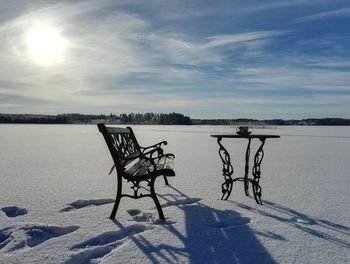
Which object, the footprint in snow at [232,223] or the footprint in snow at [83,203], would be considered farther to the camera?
the footprint in snow at [83,203]

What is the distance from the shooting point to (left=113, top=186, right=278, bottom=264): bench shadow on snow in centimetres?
321

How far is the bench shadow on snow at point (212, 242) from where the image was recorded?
3.21 meters

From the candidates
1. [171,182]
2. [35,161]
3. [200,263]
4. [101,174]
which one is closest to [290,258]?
[200,263]

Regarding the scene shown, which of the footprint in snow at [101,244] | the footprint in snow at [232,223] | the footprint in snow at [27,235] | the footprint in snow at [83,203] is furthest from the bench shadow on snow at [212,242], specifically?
the footprint in snow at [83,203]

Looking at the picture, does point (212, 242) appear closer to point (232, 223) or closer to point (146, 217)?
point (232, 223)

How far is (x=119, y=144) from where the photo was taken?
529 cm

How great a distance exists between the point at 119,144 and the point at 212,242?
229 centimetres

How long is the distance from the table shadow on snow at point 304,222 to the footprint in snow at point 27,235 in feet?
8.11

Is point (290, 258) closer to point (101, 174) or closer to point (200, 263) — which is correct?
point (200, 263)

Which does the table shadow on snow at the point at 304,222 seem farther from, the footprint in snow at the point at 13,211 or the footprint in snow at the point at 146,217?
the footprint in snow at the point at 13,211

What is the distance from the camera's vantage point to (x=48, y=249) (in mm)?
3373

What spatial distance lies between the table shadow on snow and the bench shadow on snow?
43 cm

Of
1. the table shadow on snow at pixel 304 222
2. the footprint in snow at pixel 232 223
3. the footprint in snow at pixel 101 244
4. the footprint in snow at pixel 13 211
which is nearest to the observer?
the footprint in snow at pixel 101 244

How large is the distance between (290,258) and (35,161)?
28.2 feet
